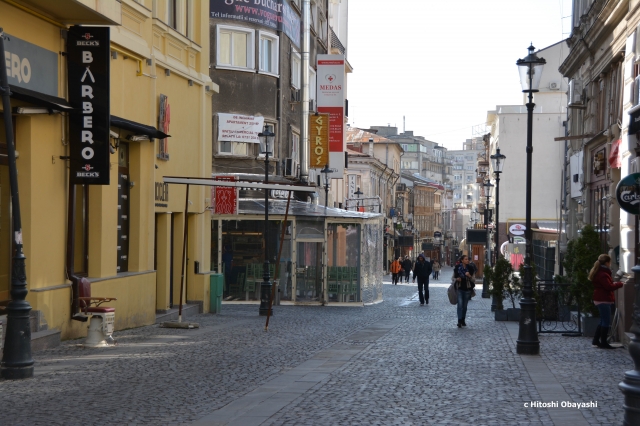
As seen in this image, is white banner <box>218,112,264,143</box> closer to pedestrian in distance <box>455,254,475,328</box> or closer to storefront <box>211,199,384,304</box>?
storefront <box>211,199,384,304</box>

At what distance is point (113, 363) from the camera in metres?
13.5

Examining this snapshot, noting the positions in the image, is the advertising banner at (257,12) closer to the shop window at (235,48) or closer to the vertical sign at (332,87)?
the shop window at (235,48)

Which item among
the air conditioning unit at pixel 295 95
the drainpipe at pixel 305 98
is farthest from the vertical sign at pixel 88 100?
the drainpipe at pixel 305 98

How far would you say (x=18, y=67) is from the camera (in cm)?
1435

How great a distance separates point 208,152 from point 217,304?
4.20 m

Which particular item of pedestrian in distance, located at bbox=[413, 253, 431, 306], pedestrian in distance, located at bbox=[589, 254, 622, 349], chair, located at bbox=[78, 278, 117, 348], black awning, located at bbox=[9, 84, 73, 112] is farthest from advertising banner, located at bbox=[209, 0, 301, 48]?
pedestrian in distance, located at bbox=[589, 254, 622, 349]

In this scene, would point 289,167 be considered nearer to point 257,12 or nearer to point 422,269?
point 257,12

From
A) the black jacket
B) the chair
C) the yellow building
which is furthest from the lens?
the black jacket

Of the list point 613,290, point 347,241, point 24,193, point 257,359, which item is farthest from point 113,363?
point 347,241

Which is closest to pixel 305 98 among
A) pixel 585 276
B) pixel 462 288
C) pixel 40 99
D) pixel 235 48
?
pixel 235 48

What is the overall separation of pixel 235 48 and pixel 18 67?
70.9 feet

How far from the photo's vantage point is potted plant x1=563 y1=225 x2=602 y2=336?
19.2 m

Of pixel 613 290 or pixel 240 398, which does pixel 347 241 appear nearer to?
pixel 613 290

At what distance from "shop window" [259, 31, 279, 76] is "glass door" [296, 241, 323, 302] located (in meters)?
8.30
